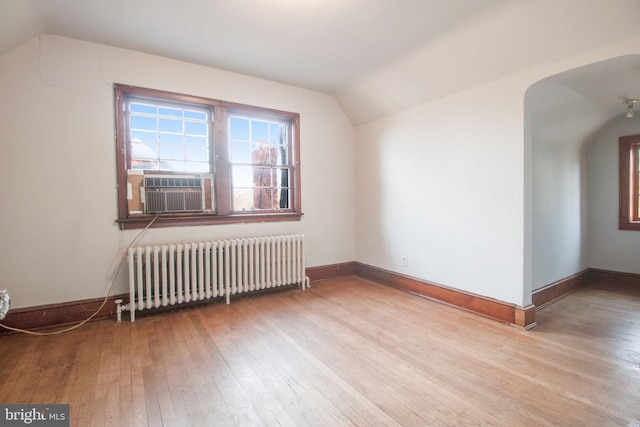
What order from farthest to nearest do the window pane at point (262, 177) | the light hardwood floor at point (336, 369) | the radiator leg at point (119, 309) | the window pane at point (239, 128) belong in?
the window pane at point (262, 177) → the window pane at point (239, 128) → the radiator leg at point (119, 309) → the light hardwood floor at point (336, 369)

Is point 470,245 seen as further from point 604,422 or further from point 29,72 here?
point 29,72

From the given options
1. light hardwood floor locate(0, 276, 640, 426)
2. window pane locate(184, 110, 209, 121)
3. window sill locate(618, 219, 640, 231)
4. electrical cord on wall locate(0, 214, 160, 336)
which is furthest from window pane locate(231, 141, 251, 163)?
window sill locate(618, 219, 640, 231)

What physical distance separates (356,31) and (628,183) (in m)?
4.31

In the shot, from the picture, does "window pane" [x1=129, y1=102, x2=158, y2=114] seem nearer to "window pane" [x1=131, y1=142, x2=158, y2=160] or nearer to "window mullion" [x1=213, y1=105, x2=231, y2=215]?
"window pane" [x1=131, y1=142, x2=158, y2=160]

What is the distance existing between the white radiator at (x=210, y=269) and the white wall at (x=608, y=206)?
4305 mm

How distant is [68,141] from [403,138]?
3.77 meters

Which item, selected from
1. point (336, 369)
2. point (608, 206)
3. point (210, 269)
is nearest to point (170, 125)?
point (210, 269)

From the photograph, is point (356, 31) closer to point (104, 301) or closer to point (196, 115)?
point (196, 115)

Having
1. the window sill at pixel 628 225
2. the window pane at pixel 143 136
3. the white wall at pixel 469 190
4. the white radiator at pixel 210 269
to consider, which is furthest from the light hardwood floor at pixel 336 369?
the window pane at pixel 143 136

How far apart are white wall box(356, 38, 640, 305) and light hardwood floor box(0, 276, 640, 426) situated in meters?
0.57

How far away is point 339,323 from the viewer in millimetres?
2871

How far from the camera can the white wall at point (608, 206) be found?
400cm

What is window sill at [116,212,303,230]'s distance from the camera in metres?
3.14

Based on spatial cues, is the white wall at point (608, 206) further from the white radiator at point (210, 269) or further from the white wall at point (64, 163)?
the white wall at point (64, 163)
